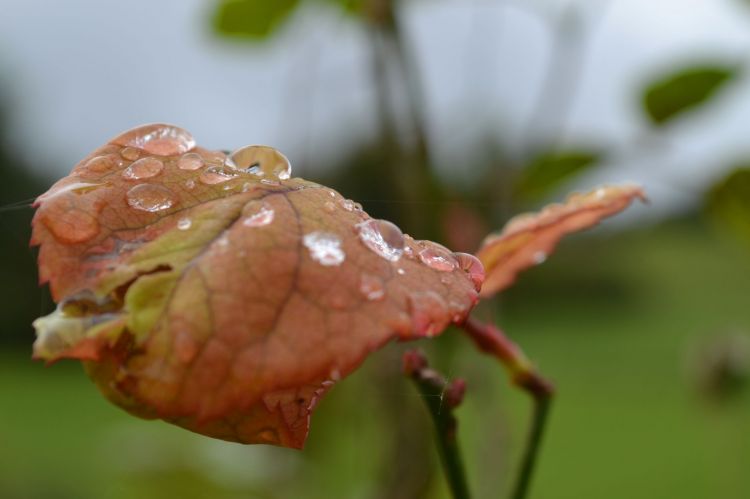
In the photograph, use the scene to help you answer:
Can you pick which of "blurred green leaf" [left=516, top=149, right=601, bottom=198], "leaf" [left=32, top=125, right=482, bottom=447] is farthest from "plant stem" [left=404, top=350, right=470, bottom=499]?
"blurred green leaf" [left=516, top=149, right=601, bottom=198]

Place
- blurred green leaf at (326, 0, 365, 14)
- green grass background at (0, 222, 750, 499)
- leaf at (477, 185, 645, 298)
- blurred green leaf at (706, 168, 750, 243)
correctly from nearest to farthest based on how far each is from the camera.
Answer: leaf at (477, 185, 645, 298), blurred green leaf at (706, 168, 750, 243), blurred green leaf at (326, 0, 365, 14), green grass background at (0, 222, 750, 499)

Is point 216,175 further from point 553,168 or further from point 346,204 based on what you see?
point 553,168

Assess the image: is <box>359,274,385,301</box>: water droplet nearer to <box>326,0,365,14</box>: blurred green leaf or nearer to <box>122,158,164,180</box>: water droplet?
<box>122,158,164,180</box>: water droplet

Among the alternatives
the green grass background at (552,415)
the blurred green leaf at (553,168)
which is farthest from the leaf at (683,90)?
the green grass background at (552,415)

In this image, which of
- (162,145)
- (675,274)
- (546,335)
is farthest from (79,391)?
(162,145)

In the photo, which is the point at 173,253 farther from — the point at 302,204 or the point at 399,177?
the point at 399,177

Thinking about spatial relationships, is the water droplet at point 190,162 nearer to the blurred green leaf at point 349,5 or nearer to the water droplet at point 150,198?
the water droplet at point 150,198
